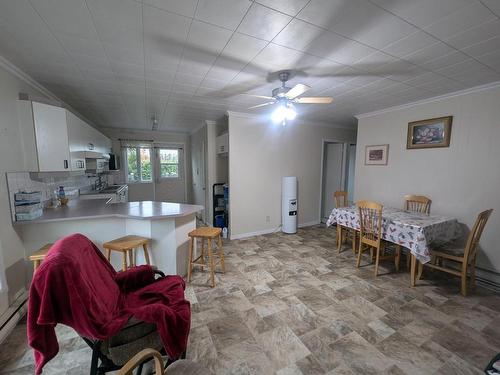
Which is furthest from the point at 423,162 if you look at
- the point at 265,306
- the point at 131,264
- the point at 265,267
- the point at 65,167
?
the point at 65,167

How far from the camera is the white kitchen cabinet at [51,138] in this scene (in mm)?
2299

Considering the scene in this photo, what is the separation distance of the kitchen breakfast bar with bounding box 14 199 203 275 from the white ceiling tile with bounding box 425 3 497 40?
2671 mm

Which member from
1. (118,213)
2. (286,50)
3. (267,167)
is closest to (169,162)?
(267,167)

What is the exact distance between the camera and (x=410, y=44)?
1729 mm

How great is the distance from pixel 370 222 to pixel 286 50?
2.31m

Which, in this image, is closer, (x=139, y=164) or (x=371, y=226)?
(x=371, y=226)

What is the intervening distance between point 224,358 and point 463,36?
3062mm

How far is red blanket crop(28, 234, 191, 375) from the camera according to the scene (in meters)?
1.03

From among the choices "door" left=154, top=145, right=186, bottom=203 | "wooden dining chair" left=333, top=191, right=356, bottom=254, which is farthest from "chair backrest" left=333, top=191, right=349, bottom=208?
"door" left=154, top=145, right=186, bottom=203

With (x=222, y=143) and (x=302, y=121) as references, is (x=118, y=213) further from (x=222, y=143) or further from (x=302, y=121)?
(x=302, y=121)

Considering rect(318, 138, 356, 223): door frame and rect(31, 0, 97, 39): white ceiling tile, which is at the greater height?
rect(31, 0, 97, 39): white ceiling tile

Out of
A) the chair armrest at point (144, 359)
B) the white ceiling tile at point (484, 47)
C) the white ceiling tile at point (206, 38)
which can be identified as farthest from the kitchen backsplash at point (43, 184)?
the white ceiling tile at point (484, 47)

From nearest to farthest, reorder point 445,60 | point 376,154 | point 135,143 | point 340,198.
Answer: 1. point 445,60
2. point 376,154
3. point 340,198
4. point 135,143

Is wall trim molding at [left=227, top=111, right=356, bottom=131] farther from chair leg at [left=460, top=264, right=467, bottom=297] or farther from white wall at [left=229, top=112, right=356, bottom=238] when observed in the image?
chair leg at [left=460, top=264, right=467, bottom=297]
